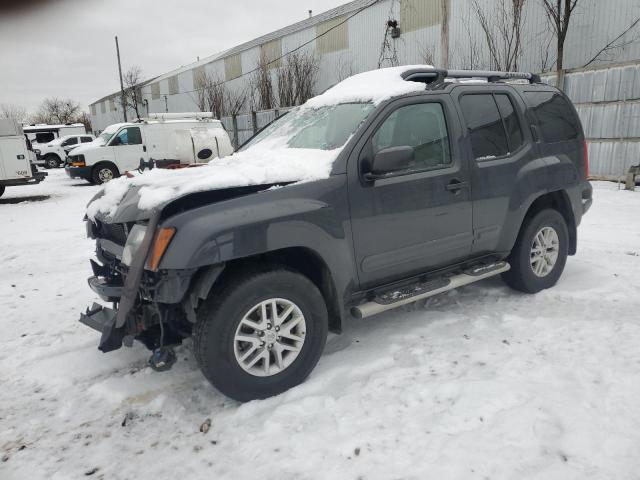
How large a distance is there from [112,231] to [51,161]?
26.1m

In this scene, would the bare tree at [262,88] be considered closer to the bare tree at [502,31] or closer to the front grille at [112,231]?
the bare tree at [502,31]

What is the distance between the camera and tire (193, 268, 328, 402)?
273 centimetres

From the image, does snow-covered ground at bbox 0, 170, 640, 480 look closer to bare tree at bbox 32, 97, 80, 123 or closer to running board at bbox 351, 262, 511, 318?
running board at bbox 351, 262, 511, 318

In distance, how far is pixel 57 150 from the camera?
2562 centimetres

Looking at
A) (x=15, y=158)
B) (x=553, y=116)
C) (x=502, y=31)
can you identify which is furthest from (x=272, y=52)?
(x=553, y=116)

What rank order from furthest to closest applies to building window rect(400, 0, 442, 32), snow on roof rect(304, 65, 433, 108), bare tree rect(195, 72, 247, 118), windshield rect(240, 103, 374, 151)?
bare tree rect(195, 72, 247, 118) < building window rect(400, 0, 442, 32) < snow on roof rect(304, 65, 433, 108) < windshield rect(240, 103, 374, 151)

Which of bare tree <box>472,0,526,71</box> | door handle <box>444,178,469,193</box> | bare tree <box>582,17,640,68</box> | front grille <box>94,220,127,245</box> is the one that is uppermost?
bare tree <box>472,0,526,71</box>

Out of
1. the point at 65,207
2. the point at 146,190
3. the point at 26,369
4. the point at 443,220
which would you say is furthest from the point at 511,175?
the point at 65,207

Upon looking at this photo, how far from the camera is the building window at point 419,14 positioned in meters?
18.7

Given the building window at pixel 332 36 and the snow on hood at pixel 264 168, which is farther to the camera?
the building window at pixel 332 36

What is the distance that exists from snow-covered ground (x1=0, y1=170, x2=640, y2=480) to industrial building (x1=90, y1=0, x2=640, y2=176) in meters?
7.97

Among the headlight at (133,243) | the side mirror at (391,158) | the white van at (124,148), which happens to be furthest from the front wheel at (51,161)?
the side mirror at (391,158)

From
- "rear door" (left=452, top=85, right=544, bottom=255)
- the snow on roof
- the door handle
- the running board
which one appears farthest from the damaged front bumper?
"rear door" (left=452, top=85, right=544, bottom=255)

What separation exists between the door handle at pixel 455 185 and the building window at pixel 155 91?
153 feet
